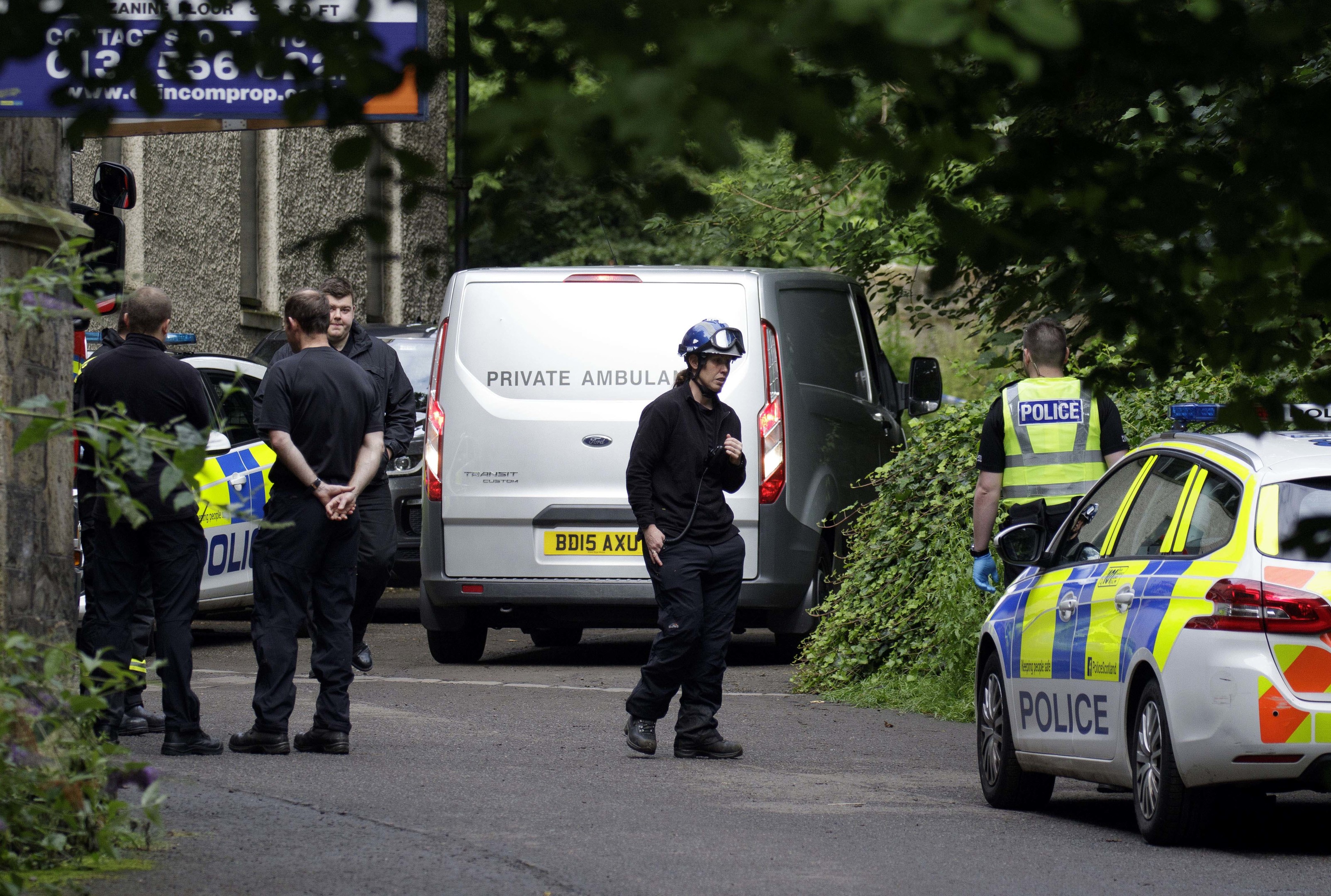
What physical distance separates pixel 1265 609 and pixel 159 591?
429 cm

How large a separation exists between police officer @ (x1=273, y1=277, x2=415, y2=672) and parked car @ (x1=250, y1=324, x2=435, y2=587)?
2072 millimetres

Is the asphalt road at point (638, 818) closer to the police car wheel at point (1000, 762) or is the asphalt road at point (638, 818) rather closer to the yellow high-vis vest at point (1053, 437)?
the police car wheel at point (1000, 762)

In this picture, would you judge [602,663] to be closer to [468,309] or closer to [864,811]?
[468,309]

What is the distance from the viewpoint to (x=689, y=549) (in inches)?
356

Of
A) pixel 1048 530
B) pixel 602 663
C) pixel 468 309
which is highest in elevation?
pixel 468 309

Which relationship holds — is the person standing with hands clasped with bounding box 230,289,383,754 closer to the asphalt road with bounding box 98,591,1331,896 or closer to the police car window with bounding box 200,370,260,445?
the asphalt road with bounding box 98,591,1331,896

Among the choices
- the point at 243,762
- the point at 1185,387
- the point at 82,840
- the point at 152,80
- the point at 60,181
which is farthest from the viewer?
the point at 1185,387

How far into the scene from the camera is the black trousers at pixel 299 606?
8.69 meters

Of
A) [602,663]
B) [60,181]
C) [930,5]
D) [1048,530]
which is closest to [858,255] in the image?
[602,663]

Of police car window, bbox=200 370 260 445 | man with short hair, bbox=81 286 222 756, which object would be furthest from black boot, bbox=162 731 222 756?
police car window, bbox=200 370 260 445

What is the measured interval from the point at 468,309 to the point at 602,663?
2406mm

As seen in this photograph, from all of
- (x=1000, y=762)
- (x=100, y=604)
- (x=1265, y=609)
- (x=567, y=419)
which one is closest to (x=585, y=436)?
(x=567, y=419)

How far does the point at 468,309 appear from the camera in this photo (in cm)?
1233

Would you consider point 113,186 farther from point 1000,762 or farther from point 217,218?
point 217,218
